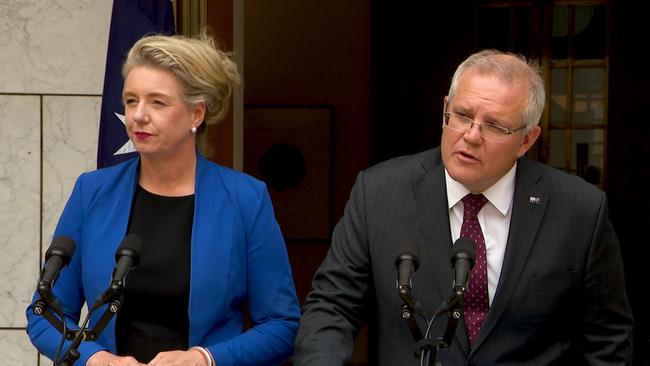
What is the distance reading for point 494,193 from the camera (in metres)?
3.16

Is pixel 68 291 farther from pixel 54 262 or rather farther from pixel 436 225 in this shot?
pixel 436 225

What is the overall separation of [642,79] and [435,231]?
364 cm

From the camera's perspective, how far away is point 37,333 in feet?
10.5

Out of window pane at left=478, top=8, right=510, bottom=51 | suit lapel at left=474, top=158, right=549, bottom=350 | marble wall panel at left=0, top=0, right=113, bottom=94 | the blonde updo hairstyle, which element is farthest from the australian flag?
window pane at left=478, top=8, right=510, bottom=51

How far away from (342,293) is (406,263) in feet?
1.95

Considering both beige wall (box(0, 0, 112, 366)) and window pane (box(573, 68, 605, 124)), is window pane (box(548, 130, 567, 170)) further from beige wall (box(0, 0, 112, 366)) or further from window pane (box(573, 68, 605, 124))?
beige wall (box(0, 0, 112, 366))

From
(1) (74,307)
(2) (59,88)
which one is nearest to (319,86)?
(2) (59,88)

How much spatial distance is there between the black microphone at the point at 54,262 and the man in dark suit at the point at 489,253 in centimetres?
70

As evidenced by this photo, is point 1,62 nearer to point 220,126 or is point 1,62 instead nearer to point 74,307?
point 220,126

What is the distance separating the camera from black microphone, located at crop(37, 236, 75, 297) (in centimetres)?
253

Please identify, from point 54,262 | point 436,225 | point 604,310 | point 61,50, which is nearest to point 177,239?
point 54,262

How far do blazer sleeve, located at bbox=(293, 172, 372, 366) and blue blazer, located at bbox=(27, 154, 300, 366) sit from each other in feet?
0.53

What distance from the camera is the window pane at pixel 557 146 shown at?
645cm

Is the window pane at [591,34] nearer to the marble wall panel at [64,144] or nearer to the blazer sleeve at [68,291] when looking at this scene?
the marble wall panel at [64,144]
